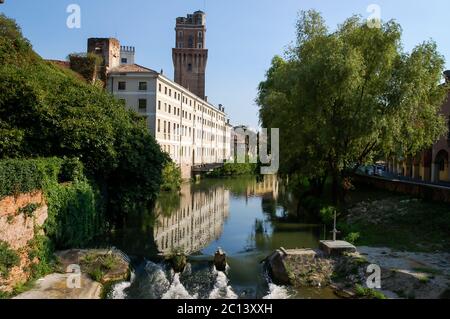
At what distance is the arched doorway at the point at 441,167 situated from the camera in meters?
35.9

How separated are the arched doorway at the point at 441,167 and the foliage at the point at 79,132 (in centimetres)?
2463

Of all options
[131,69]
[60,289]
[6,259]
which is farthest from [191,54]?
[6,259]

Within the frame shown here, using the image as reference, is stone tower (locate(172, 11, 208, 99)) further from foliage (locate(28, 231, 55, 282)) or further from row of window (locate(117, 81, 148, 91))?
Answer: foliage (locate(28, 231, 55, 282))

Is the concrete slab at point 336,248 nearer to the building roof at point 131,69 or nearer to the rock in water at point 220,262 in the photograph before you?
the rock in water at point 220,262

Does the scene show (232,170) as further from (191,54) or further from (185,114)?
(191,54)

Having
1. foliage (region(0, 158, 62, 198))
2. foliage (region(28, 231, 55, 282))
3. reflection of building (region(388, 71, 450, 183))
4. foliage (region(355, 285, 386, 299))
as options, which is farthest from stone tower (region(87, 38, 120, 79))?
foliage (region(355, 285, 386, 299))

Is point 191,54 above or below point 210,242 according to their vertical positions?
above

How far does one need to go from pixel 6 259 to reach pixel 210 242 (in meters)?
11.3

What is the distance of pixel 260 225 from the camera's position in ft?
86.1

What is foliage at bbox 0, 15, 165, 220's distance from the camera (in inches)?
774

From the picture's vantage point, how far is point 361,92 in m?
22.7

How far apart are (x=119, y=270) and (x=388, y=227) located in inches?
515
